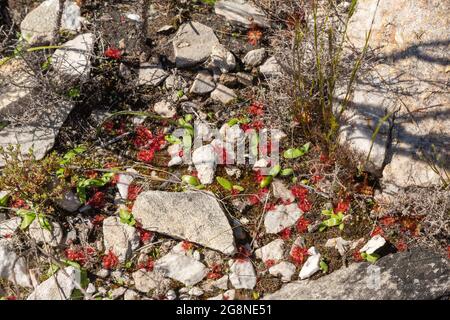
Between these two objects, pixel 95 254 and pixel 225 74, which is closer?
pixel 95 254

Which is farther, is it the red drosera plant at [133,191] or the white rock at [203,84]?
the white rock at [203,84]

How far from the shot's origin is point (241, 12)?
18.9ft

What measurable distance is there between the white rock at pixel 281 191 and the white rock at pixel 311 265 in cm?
54

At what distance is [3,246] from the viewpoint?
4695 millimetres

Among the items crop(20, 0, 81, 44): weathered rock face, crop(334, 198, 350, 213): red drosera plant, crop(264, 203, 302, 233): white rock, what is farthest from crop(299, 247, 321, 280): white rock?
crop(20, 0, 81, 44): weathered rock face

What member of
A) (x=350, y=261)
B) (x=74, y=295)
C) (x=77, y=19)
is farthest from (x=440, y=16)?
(x=74, y=295)

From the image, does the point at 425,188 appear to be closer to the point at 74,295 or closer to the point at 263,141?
the point at 263,141

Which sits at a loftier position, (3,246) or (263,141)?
(263,141)

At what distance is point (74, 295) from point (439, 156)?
11.3ft

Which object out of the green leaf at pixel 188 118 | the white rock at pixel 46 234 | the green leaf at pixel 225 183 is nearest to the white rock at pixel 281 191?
the green leaf at pixel 225 183

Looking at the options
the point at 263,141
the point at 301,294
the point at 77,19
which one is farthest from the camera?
the point at 77,19

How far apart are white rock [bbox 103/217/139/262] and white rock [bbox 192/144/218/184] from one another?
83cm

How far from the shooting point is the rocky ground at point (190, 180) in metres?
4.50

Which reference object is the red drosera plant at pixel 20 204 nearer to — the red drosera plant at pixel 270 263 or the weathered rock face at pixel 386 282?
the red drosera plant at pixel 270 263
